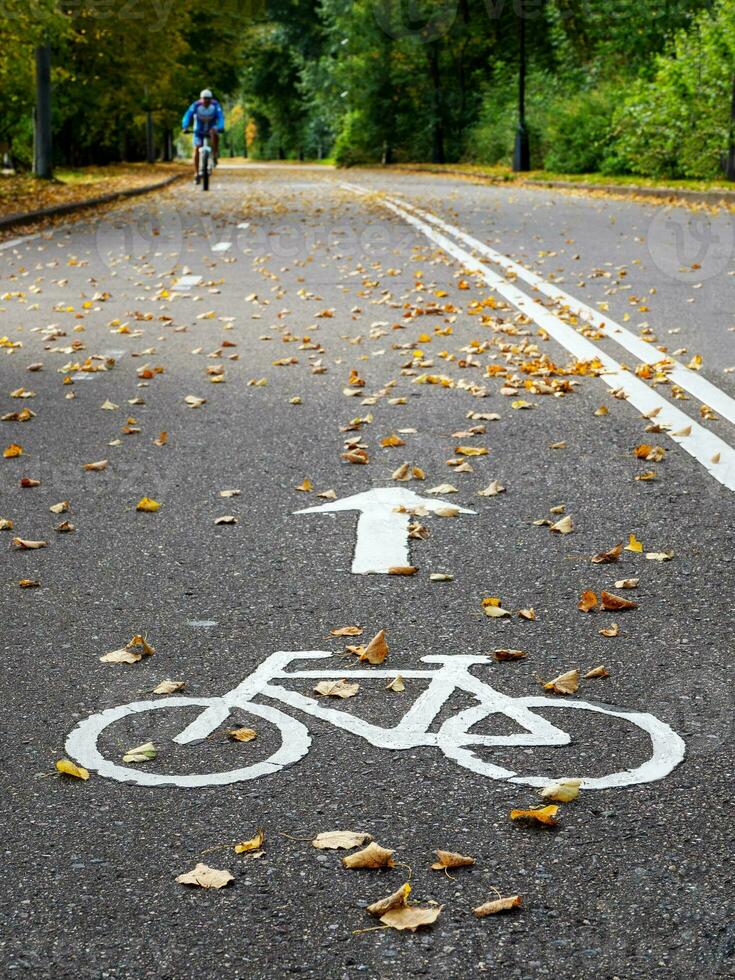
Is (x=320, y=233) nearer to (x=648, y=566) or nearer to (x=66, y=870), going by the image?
(x=648, y=566)

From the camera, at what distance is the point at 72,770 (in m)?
3.42

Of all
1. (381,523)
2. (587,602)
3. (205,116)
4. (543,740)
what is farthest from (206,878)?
(205,116)

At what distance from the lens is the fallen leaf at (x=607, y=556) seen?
5.05 m

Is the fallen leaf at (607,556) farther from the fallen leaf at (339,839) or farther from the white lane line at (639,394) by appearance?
the fallen leaf at (339,839)

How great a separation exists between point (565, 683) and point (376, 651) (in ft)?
1.85

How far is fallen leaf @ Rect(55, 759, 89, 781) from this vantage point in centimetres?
340

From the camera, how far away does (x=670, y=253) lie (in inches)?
648

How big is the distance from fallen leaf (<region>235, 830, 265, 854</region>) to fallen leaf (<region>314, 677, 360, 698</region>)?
832 millimetres

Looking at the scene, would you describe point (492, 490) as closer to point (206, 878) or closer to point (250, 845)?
point (250, 845)

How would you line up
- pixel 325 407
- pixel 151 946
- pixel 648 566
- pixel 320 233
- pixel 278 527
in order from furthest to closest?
pixel 320 233
pixel 325 407
pixel 278 527
pixel 648 566
pixel 151 946

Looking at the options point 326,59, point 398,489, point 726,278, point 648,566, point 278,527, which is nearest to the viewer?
point 648,566

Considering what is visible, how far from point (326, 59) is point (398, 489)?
2762 inches

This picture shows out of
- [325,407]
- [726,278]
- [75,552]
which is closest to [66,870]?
[75,552]

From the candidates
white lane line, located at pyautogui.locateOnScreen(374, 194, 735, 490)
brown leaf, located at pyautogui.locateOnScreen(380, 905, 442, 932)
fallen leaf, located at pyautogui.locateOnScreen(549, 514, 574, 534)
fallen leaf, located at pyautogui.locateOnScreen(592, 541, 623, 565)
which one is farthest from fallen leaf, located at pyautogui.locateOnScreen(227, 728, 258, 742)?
white lane line, located at pyautogui.locateOnScreen(374, 194, 735, 490)
